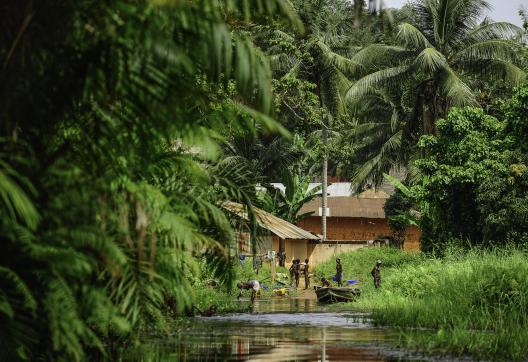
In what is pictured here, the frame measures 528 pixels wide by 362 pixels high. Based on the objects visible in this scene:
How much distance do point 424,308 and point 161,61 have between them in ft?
43.7

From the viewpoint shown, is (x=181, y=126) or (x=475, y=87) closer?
(x=181, y=126)

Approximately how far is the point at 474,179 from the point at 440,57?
5052mm

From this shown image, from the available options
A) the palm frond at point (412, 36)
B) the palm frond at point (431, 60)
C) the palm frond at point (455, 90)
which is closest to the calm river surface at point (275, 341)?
the palm frond at point (431, 60)

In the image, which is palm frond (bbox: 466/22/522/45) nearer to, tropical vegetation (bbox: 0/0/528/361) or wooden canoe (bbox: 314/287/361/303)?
wooden canoe (bbox: 314/287/361/303)

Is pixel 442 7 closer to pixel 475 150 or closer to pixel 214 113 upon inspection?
pixel 475 150

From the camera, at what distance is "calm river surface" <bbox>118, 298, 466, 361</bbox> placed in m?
14.0

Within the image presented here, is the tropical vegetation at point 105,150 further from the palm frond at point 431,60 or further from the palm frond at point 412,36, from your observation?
the palm frond at point 412,36

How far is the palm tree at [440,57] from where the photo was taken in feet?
121

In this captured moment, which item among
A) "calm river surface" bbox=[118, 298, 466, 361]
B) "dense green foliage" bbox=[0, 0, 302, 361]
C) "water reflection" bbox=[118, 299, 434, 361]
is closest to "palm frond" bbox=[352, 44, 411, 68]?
"calm river surface" bbox=[118, 298, 466, 361]

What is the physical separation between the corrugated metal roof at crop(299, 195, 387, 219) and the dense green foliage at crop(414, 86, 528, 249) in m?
15.7

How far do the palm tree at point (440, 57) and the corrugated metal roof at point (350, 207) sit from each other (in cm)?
1299

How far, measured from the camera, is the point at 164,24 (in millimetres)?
7656

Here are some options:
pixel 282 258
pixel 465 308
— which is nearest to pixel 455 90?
pixel 282 258

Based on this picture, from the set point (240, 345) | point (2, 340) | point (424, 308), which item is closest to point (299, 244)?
point (424, 308)
